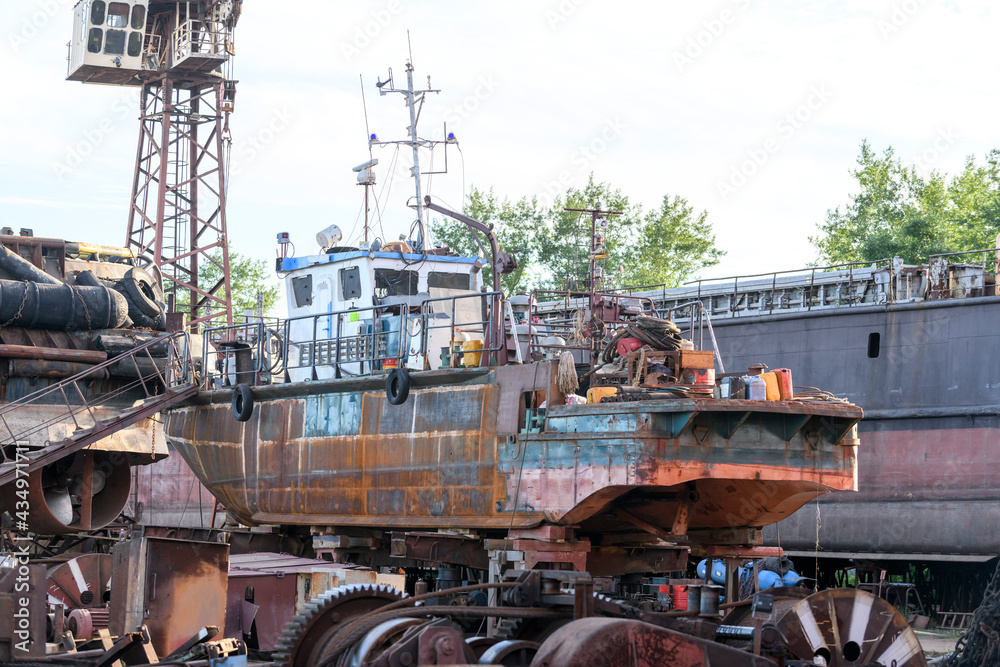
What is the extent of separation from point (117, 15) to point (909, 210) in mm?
27766

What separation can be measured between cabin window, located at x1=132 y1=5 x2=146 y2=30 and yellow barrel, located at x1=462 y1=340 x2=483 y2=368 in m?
21.4

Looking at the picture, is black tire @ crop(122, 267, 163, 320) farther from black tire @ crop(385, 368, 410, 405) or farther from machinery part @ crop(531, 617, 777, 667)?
machinery part @ crop(531, 617, 777, 667)

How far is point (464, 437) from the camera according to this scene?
1438 centimetres

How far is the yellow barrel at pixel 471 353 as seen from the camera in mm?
14644

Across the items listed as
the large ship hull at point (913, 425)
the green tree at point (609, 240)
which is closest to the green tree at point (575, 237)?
the green tree at point (609, 240)

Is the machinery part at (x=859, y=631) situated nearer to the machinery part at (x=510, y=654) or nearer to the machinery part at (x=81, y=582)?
the machinery part at (x=510, y=654)

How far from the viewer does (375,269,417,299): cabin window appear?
17375 millimetres

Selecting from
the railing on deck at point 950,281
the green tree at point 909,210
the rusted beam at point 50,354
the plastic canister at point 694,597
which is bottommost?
the plastic canister at point 694,597

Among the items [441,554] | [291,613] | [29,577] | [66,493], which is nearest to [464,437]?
[441,554]

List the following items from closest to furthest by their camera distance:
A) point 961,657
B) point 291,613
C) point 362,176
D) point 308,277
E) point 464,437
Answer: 1. point 961,657
2. point 291,613
3. point 464,437
4. point 308,277
5. point 362,176

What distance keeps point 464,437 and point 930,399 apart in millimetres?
9618

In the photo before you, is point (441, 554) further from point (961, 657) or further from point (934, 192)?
point (934, 192)

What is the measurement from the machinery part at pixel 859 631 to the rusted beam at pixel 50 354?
1619 cm

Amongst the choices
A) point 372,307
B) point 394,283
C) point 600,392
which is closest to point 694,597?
point 600,392
